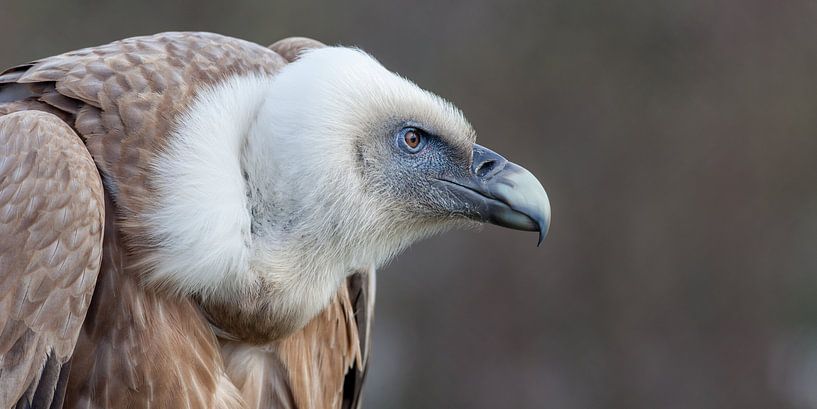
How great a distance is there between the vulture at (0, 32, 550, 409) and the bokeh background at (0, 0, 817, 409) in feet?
11.7

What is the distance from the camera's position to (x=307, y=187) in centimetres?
252

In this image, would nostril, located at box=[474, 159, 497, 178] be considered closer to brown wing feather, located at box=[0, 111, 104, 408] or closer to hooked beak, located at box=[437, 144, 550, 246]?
hooked beak, located at box=[437, 144, 550, 246]

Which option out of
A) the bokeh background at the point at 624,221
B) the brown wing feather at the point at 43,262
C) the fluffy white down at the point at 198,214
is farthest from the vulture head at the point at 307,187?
the bokeh background at the point at 624,221

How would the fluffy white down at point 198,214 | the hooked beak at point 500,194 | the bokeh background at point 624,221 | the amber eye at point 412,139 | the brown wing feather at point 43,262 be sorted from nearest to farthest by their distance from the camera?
the brown wing feather at point 43,262
the fluffy white down at point 198,214
the hooked beak at point 500,194
the amber eye at point 412,139
the bokeh background at point 624,221

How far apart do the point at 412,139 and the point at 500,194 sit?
28 centimetres

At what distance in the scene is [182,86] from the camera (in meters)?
2.57

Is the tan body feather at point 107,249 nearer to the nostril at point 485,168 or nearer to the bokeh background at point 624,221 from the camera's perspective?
the nostril at point 485,168

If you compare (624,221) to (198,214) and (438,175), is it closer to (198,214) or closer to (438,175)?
(438,175)

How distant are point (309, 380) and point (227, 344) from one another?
37 centimetres

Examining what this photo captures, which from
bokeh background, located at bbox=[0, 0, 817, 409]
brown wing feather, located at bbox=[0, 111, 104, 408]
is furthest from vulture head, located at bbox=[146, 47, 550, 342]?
bokeh background, located at bbox=[0, 0, 817, 409]

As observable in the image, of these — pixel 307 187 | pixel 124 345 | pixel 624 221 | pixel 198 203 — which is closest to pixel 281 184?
pixel 307 187

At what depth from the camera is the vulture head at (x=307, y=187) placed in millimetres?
2418

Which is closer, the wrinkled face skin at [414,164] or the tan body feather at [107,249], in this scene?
the tan body feather at [107,249]

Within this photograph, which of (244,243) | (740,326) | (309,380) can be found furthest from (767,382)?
(244,243)
